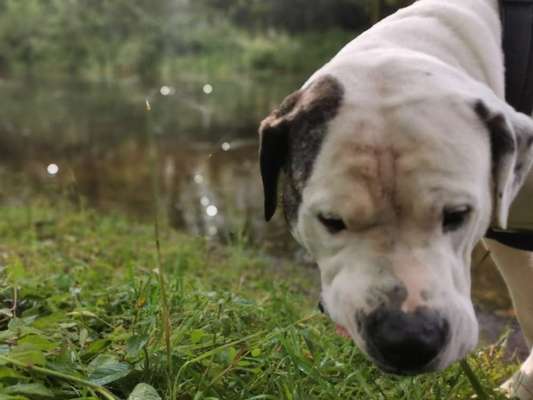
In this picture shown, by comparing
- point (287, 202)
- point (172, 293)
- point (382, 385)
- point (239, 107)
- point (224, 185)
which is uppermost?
point (287, 202)

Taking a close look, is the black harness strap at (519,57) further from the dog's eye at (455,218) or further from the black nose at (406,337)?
the black nose at (406,337)

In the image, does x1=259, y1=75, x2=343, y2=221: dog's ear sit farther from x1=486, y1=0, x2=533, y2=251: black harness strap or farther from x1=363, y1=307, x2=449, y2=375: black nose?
x1=486, y1=0, x2=533, y2=251: black harness strap

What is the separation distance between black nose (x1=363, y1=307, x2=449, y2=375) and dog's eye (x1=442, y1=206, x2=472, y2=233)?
0.81 ft

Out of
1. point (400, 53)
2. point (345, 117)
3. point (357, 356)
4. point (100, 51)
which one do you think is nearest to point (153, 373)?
point (357, 356)

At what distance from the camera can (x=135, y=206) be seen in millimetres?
6141

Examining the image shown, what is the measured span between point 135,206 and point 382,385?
4277 millimetres

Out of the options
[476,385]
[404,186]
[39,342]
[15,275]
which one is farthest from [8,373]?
[476,385]

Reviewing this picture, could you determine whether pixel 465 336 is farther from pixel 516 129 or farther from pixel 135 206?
pixel 135 206

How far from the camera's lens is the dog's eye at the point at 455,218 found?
168 centimetres

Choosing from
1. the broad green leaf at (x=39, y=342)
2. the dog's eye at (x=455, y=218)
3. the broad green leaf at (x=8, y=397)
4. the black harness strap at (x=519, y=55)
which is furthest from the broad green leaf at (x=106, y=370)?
the black harness strap at (x=519, y=55)

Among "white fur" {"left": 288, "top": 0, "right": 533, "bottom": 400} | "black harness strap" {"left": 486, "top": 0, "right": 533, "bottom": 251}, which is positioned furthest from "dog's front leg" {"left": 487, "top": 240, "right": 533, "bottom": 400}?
"white fur" {"left": 288, "top": 0, "right": 533, "bottom": 400}

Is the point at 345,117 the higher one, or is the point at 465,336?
the point at 345,117

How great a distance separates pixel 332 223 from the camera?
5.73ft

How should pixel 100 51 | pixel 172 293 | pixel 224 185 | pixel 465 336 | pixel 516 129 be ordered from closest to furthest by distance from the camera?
pixel 465 336, pixel 516 129, pixel 172 293, pixel 224 185, pixel 100 51
